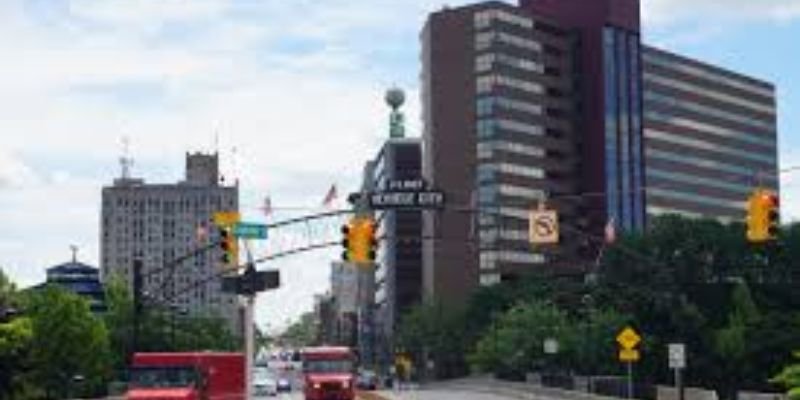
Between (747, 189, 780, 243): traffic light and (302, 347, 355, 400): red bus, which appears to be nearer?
(747, 189, 780, 243): traffic light

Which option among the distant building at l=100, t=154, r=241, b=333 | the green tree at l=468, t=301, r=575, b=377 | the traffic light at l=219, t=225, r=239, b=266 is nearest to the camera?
the traffic light at l=219, t=225, r=239, b=266

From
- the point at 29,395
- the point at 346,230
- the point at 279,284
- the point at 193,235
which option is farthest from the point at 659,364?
the point at 279,284

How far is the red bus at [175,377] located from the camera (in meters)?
44.7

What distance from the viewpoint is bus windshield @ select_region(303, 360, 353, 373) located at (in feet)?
221

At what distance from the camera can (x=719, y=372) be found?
395ft

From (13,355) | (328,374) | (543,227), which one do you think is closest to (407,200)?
(543,227)

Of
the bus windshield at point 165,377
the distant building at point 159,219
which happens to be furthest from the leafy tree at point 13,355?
the distant building at point 159,219

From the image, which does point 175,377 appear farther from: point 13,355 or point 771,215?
point 13,355

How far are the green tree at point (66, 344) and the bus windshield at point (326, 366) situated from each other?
25390mm

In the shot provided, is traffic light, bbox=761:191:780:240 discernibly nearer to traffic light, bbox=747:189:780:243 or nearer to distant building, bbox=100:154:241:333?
traffic light, bbox=747:189:780:243

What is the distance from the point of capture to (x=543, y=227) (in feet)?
170

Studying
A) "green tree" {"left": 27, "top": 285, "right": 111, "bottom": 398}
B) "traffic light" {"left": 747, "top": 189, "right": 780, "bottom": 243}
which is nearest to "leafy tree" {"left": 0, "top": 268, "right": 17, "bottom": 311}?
"green tree" {"left": 27, "top": 285, "right": 111, "bottom": 398}

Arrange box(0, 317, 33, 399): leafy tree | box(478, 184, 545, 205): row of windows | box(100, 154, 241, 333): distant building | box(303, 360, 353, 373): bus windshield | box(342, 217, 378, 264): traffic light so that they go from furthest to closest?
1. box(478, 184, 545, 205): row of windows
2. box(100, 154, 241, 333): distant building
3. box(0, 317, 33, 399): leafy tree
4. box(303, 360, 353, 373): bus windshield
5. box(342, 217, 378, 264): traffic light

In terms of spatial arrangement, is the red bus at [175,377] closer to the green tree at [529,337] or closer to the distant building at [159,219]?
the distant building at [159,219]
